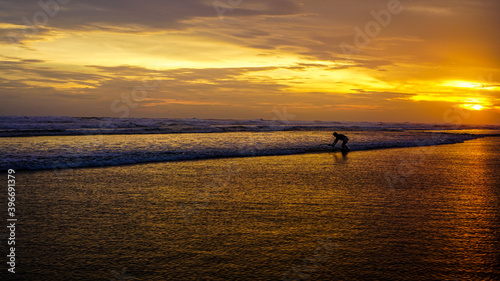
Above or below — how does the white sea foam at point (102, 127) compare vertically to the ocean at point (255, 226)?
above

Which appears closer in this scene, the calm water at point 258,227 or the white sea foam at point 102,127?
the calm water at point 258,227

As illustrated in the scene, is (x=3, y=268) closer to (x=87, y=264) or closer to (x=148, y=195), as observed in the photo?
(x=87, y=264)

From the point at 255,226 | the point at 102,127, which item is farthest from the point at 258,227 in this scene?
the point at 102,127

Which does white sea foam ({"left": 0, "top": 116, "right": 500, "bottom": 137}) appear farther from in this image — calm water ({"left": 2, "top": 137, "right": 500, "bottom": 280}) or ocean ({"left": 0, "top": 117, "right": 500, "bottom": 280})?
calm water ({"left": 2, "top": 137, "right": 500, "bottom": 280})

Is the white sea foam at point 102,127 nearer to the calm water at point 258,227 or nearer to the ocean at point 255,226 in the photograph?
the ocean at point 255,226

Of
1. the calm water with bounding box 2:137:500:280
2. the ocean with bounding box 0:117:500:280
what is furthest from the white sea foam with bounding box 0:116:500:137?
A: the calm water with bounding box 2:137:500:280

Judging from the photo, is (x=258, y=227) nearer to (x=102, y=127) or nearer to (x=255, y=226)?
(x=255, y=226)

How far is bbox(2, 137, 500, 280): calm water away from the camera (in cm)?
504

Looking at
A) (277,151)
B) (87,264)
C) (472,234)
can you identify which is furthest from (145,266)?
(277,151)

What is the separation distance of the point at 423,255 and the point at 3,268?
5912mm

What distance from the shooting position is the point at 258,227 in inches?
269

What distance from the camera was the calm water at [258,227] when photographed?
5039 mm

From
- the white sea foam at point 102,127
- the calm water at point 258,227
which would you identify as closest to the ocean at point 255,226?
the calm water at point 258,227

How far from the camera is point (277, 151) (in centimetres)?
2252
